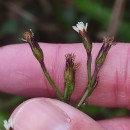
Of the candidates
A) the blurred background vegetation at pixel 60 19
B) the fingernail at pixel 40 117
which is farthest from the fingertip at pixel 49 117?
the blurred background vegetation at pixel 60 19

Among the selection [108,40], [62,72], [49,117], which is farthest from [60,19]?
[49,117]

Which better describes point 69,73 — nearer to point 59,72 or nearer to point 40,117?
point 40,117

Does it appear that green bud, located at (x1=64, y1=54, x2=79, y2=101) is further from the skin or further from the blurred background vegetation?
the blurred background vegetation

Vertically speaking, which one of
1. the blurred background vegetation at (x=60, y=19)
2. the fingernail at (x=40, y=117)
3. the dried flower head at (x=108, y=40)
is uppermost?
the dried flower head at (x=108, y=40)

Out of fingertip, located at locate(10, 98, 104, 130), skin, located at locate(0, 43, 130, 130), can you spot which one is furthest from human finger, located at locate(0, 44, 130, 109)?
fingertip, located at locate(10, 98, 104, 130)

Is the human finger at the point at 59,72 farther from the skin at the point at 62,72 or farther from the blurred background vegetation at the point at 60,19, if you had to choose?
the blurred background vegetation at the point at 60,19
